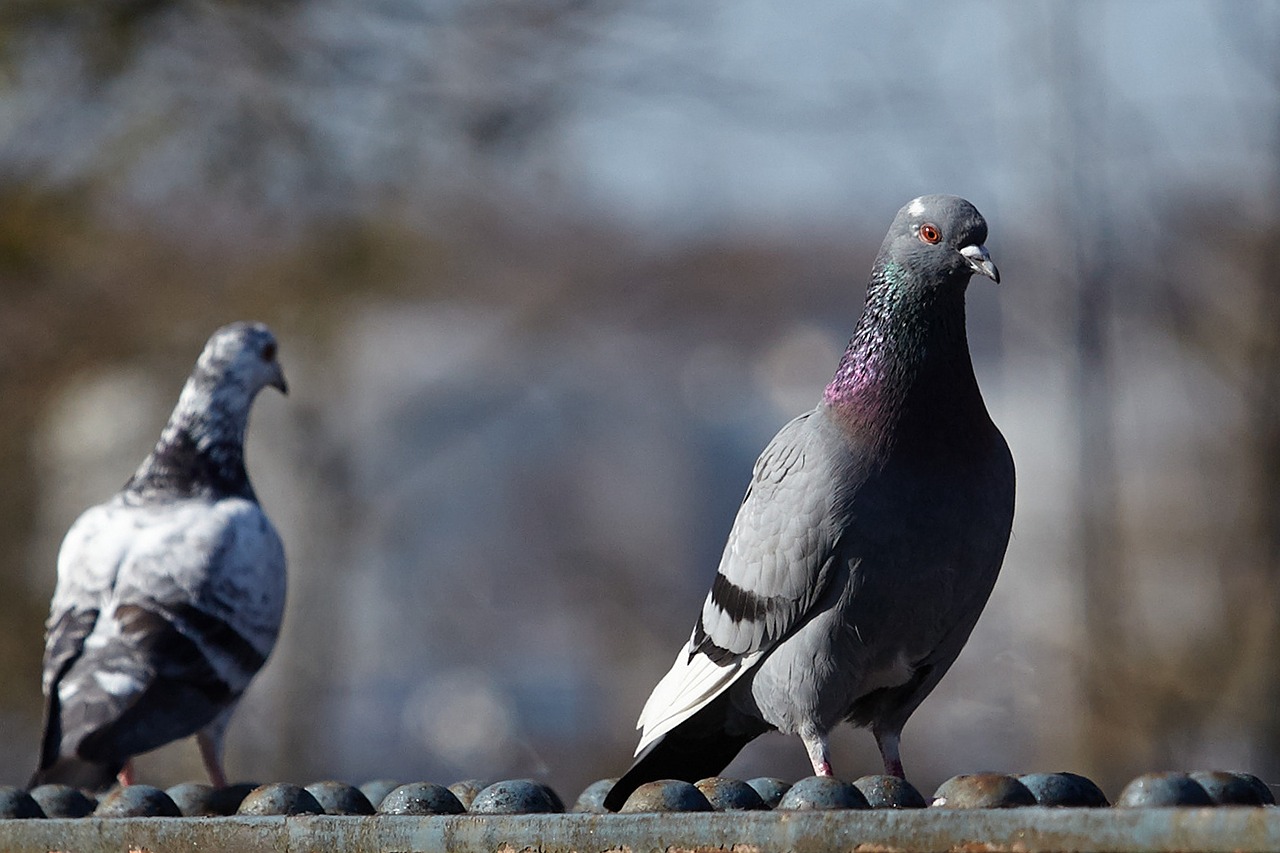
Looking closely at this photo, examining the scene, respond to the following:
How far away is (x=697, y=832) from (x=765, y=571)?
0.91 metres

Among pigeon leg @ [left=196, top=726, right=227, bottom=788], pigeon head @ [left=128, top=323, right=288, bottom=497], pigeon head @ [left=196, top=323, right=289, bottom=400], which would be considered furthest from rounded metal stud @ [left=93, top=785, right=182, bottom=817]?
pigeon head @ [left=196, top=323, right=289, bottom=400]

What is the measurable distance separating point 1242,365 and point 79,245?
19.6ft

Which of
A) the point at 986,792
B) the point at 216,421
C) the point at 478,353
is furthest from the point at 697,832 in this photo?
the point at 478,353

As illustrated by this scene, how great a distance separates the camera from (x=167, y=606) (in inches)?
185

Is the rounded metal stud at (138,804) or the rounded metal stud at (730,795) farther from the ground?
the rounded metal stud at (730,795)

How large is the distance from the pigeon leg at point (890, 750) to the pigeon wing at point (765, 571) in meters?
0.33

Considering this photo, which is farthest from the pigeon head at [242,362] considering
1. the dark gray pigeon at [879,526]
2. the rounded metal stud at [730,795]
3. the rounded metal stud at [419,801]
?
the rounded metal stud at [730,795]

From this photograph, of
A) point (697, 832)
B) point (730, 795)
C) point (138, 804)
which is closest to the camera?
point (697, 832)

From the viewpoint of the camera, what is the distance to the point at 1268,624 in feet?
27.1

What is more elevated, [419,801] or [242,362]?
[242,362]

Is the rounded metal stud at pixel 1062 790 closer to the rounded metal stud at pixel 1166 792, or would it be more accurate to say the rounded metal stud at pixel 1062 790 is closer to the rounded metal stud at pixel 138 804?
the rounded metal stud at pixel 1166 792

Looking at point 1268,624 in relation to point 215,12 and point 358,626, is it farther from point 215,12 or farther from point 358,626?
point 358,626

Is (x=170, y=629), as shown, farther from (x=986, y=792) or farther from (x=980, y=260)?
(x=986, y=792)

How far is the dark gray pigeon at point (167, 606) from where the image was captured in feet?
14.5
